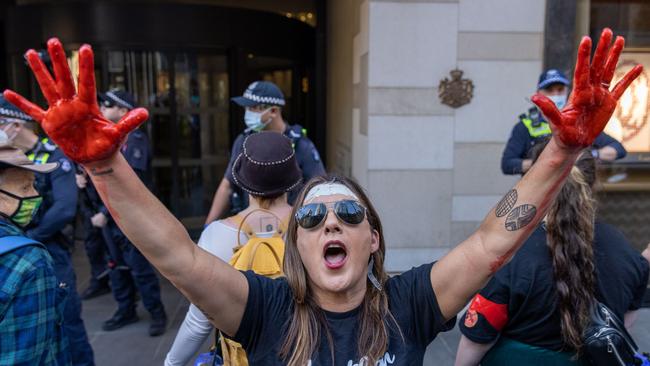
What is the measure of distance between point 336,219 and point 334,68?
612 centimetres

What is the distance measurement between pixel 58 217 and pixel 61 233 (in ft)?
0.50

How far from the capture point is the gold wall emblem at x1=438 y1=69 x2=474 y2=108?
4.85 meters

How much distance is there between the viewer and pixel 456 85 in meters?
4.86

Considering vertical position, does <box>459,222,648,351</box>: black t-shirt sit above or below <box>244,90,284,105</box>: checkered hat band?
below

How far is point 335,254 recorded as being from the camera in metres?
1.64

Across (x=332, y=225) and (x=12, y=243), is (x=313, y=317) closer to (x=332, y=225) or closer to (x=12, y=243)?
(x=332, y=225)

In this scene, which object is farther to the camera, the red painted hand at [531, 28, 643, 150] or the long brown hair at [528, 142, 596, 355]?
the long brown hair at [528, 142, 596, 355]

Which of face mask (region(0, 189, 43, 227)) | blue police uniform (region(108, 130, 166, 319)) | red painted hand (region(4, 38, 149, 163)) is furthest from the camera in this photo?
blue police uniform (region(108, 130, 166, 319))

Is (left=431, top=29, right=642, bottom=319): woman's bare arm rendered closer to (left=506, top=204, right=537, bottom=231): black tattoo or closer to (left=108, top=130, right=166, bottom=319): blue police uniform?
(left=506, top=204, right=537, bottom=231): black tattoo

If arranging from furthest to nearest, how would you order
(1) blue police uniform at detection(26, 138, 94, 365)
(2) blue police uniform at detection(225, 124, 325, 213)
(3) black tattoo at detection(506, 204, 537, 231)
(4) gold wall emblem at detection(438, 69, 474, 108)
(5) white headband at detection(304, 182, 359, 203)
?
(4) gold wall emblem at detection(438, 69, 474, 108)
(2) blue police uniform at detection(225, 124, 325, 213)
(1) blue police uniform at detection(26, 138, 94, 365)
(5) white headband at detection(304, 182, 359, 203)
(3) black tattoo at detection(506, 204, 537, 231)

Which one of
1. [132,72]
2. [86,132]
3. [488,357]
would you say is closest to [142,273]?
[488,357]

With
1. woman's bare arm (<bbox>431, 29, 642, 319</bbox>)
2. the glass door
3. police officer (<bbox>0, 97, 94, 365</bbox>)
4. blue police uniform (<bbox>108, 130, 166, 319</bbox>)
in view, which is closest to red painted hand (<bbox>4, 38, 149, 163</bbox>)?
woman's bare arm (<bbox>431, 29, 642, 319</bbox>)

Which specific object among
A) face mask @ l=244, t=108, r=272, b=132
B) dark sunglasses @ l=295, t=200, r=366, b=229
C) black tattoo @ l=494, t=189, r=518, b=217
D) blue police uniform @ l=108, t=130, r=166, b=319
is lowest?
blue police uniform @ l=108, t=130, r=166, b=319

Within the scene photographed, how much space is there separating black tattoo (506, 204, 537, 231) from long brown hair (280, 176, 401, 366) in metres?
0.45
